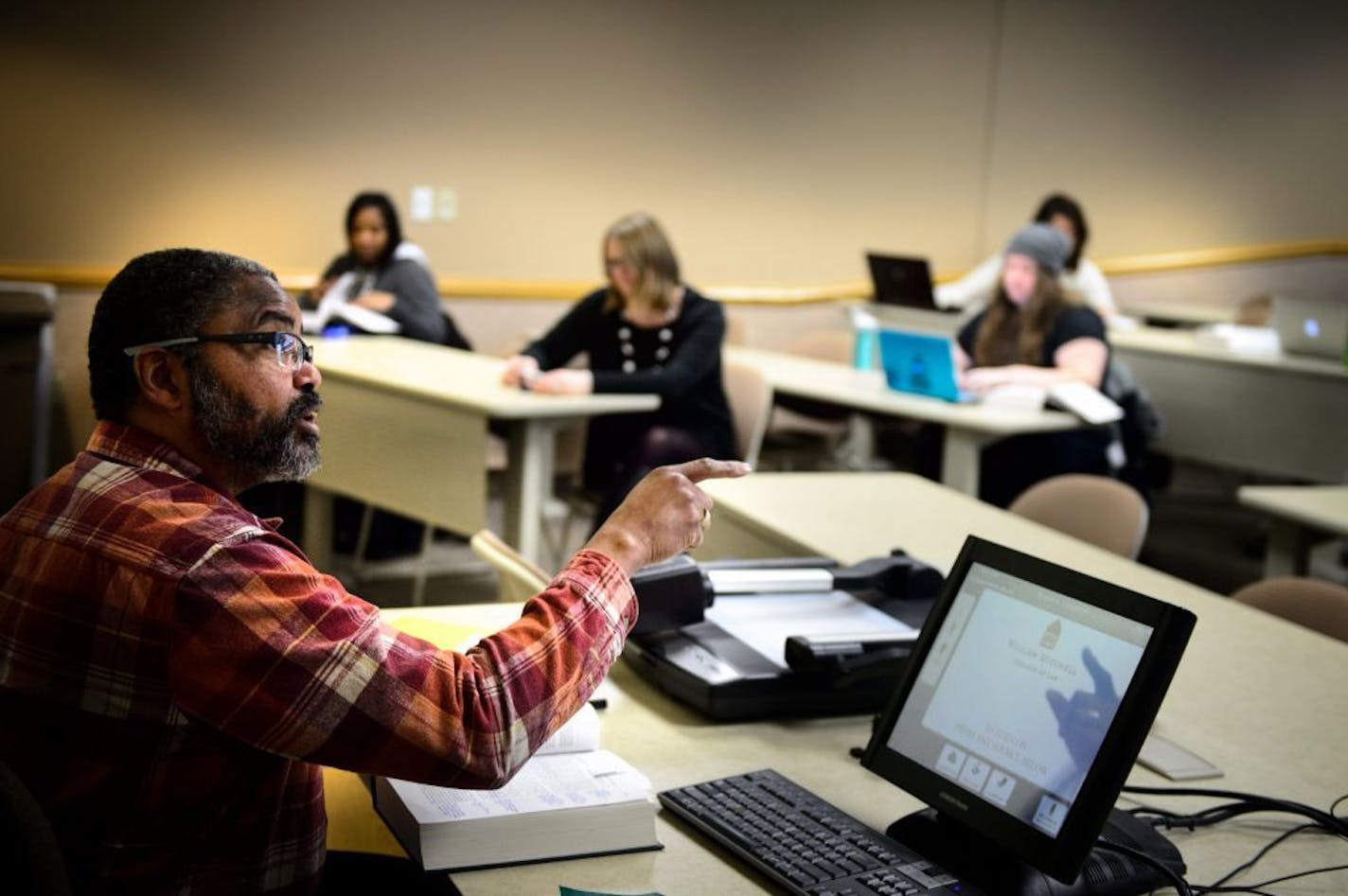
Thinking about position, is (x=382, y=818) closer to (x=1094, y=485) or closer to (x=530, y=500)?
(x=1094, y=485)

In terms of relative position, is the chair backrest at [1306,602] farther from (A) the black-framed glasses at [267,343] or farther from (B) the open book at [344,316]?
(B) the open book at [344,316]

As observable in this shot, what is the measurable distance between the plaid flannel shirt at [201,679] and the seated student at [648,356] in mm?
3025

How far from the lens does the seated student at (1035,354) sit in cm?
475

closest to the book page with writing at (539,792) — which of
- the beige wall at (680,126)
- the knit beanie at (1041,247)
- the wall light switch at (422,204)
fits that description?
the knit beanie at (1041,247)

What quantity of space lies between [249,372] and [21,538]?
26cm

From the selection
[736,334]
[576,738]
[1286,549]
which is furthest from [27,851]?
[736,334]

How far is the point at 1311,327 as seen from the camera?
6043 mm

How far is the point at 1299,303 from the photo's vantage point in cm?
611

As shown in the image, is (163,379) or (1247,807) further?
(1247,807)

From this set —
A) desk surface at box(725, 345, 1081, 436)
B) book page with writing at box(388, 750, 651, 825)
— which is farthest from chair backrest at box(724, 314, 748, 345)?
book page with writing at box(388, 750, 651, 825)

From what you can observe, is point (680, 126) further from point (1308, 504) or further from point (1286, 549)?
point (1308, 504)

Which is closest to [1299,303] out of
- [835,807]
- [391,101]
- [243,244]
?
[391,101]

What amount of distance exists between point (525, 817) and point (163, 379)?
1.81 ft

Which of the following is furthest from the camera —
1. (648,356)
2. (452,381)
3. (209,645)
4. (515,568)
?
(648,356)
